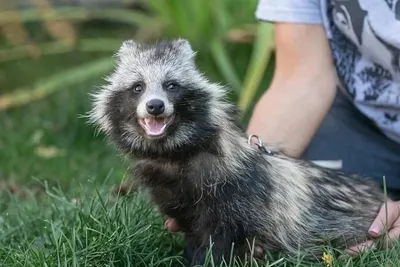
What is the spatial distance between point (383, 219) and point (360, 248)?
15 cm

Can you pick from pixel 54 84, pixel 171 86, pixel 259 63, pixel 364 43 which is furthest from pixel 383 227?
pixel 54 84

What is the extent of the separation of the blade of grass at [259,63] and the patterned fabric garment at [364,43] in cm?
128

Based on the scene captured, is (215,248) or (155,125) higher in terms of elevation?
(155,125)

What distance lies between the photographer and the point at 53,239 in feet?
9.68

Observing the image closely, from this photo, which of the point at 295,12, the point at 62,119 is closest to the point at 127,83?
the point at 295,12

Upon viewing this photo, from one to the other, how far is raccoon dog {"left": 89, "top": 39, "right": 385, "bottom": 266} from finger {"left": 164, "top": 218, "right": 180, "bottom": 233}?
0.10 ft

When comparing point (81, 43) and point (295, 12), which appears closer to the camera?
point (295, 12)

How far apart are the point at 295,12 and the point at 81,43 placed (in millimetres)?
3685

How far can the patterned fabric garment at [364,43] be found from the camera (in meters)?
3.28

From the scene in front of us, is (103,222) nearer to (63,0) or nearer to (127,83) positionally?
(127,83)

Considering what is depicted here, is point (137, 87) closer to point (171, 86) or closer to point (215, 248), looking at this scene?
point (171, 86)

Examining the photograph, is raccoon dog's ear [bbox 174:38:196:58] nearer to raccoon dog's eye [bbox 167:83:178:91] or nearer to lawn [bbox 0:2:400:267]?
raccoon dog's eye [bbox 167:83:178:91]

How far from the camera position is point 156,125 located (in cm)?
256

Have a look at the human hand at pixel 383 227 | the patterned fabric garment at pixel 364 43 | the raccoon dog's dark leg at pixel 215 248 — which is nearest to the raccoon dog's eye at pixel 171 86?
the raccoon dog's dark leg at pixel 215 248
